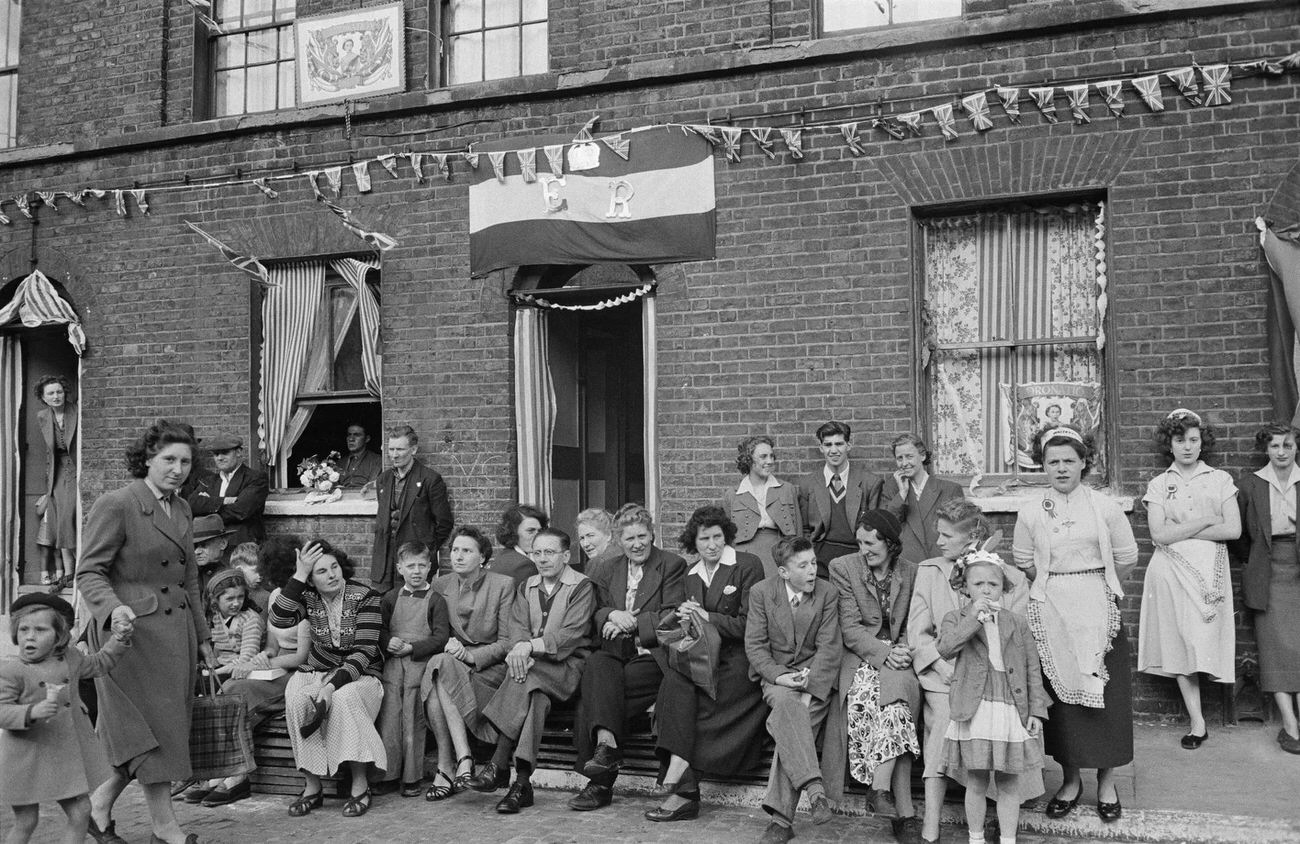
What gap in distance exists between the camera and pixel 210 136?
10562 mm

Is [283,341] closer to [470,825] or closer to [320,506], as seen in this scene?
[320,506]

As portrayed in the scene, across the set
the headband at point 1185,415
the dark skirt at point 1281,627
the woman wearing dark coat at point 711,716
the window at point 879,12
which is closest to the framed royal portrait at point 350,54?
the window at point 879,12

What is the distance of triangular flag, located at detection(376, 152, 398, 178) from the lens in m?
9.86

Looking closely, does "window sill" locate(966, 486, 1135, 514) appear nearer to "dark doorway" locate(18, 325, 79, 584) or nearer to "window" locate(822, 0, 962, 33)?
"window" locate(822, 0, 962, 33)

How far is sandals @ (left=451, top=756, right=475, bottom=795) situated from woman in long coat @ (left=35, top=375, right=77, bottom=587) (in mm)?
5766

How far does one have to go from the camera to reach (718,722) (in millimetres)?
6512

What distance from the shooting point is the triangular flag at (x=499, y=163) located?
9.49 metres

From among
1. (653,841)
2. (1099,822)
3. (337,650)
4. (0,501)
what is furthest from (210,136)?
(1099,822)

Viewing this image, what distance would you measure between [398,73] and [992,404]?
554cm

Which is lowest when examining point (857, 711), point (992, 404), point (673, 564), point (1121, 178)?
point (857, 711)

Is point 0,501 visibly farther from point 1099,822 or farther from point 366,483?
point 1099,822

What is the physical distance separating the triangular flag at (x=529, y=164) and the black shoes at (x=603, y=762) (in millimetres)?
4672

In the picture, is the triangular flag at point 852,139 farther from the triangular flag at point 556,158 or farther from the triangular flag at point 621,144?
the triangular flag at point 556,158

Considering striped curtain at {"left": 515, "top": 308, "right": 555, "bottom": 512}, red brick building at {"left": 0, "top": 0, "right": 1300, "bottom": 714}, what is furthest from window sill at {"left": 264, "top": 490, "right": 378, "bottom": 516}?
striped curtain at {"left": 515, "top": 308, "right": 555, "bottom": 512}
